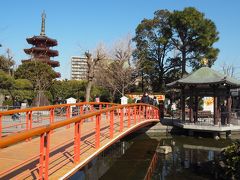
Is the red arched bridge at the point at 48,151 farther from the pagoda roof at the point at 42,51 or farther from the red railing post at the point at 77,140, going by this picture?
the pagoda roof at the point at 42,51

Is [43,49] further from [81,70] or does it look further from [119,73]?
[81,70]

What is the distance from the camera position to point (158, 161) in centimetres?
1443

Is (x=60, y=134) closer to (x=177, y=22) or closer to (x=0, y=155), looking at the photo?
(x=0, y=155)

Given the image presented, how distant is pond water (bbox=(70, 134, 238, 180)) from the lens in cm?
1182

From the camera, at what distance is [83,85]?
130ft

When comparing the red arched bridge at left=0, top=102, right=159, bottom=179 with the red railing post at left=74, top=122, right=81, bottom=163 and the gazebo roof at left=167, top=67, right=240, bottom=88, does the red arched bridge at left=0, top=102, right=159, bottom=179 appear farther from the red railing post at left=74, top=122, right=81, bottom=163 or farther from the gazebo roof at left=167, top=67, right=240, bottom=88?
the gazebo roof at left=167, top=67, right=240, bottom=88

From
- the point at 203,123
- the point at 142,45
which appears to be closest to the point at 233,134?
the point at 203,123

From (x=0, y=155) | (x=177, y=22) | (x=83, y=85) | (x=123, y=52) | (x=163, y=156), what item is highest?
(x=177, y=22)

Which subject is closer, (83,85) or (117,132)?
(117,132)

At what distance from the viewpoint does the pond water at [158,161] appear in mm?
11820

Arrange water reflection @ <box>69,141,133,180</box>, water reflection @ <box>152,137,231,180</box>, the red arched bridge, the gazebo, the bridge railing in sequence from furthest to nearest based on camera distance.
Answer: the gazebo < water reflection @ <box>152,137,231,180</box> < water reflection @ <box>69,141,133,180</box> < the bridge railing < the red arched bridge

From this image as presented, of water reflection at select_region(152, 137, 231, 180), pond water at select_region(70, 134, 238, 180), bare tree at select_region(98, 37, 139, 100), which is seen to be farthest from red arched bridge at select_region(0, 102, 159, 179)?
bare tree at select_region(98, 37, 139, 100)

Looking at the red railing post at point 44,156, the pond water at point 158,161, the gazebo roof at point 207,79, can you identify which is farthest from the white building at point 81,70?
the red railing post at point 44,156

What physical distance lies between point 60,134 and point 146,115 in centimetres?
916
